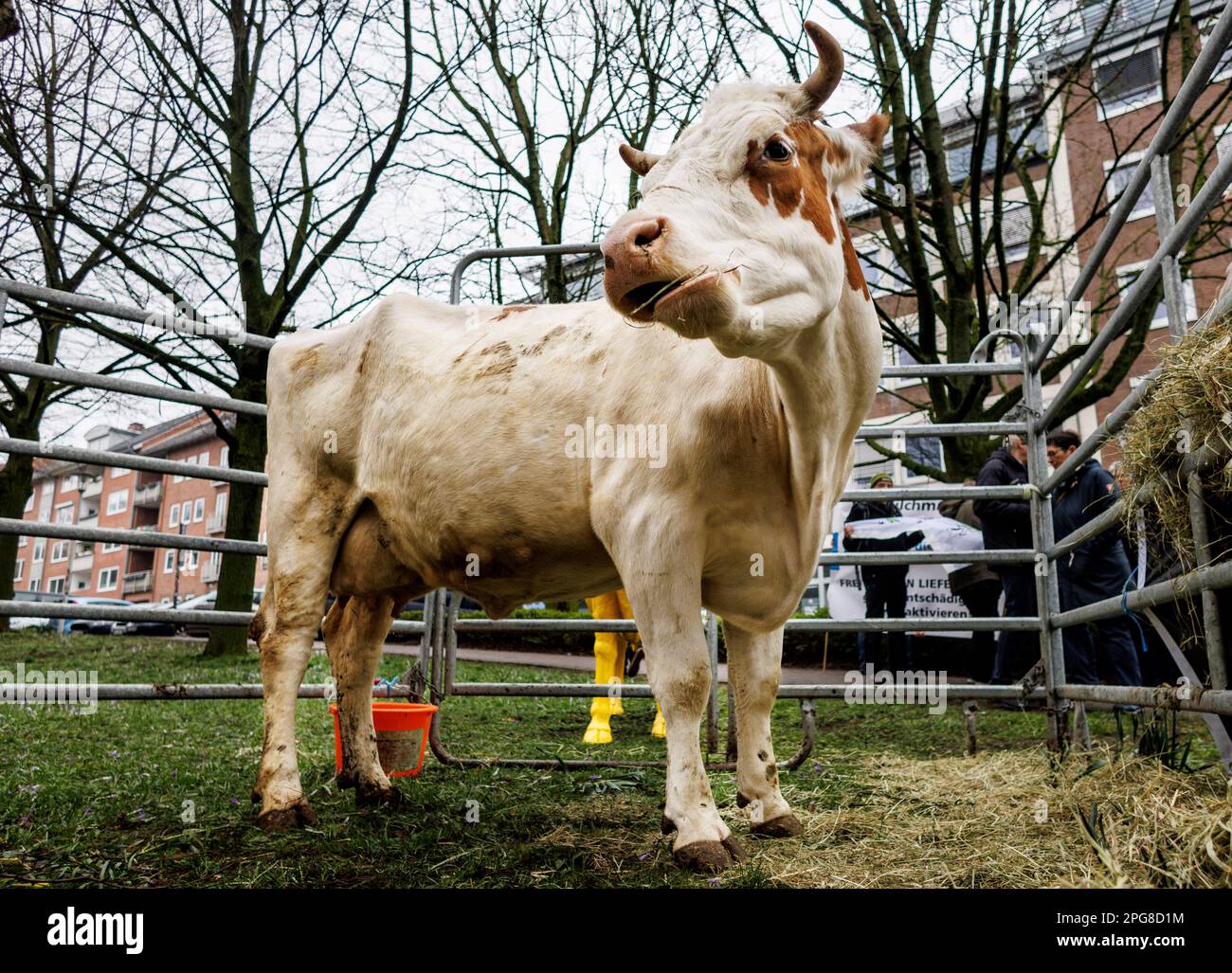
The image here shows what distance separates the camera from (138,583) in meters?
58.9

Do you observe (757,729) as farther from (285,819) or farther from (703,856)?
(285,819)

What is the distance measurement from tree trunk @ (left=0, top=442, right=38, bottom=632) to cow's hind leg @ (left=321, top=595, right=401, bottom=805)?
553 inches

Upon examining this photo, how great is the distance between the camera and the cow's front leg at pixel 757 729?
126 inches

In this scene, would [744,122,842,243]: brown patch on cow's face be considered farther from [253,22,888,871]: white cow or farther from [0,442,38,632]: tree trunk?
[0,442,38,632]: tree trunk

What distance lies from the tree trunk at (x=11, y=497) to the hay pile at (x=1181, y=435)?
1694 centimetres

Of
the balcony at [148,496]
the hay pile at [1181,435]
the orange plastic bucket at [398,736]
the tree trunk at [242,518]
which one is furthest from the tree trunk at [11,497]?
the balcony at [148,496]

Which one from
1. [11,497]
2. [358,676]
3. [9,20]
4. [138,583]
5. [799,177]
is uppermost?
[9,20]

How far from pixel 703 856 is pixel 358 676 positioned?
2.11 metres

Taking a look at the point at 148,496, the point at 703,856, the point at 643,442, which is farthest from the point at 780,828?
the point at 148,496

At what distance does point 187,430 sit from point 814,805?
197 feet

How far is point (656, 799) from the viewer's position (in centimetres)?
381

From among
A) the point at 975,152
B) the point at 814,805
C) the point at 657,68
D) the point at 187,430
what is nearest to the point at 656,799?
the point at 814,805

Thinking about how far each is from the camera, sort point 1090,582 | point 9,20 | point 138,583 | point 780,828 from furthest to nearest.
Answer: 1. point 138,583
2. point 9,20
3. point 1090,582
4. point 780,828

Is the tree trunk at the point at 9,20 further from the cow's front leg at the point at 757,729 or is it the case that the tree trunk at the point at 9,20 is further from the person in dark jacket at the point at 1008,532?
the person in dark jacket at the point at 1008,532
